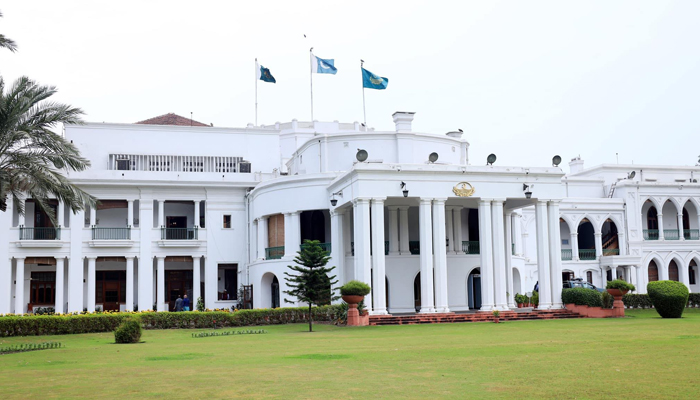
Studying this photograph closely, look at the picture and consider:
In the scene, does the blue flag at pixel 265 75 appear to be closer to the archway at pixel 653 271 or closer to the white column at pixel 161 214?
the white column at pixel 161 214

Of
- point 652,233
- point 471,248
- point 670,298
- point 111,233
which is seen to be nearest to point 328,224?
point 471,248

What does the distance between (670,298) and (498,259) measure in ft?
22.7

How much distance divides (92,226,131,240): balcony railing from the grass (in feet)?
71.2

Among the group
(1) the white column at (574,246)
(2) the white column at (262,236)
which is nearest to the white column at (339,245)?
(2) the white column at (262,236)

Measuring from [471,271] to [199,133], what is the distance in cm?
1901

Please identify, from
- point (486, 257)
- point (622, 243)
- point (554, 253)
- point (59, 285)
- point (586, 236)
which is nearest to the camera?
point (486, 257)

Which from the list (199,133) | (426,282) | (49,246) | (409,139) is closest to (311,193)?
(409,139)

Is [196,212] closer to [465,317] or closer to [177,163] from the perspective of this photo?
[177,163]

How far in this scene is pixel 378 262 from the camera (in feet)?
97.8

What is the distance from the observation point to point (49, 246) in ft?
132

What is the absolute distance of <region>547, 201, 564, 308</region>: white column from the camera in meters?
31.9

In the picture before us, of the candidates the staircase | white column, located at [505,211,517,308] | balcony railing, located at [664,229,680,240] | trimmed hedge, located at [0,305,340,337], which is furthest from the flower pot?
balcony railing, located at [664,229,680,240]

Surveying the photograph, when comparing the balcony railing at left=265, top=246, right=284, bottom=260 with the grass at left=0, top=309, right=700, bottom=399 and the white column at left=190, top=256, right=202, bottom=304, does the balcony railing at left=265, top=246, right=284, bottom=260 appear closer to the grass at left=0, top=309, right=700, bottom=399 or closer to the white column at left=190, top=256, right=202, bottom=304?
the white column at left=190, top=256, right=202, bottom=304

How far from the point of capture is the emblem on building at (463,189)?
30.9 m
